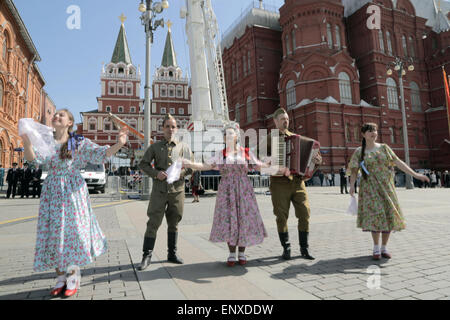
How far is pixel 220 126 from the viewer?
48.2 ft

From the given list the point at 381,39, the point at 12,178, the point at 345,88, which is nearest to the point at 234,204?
the point at 12,178

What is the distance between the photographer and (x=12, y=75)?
2566 centimetres

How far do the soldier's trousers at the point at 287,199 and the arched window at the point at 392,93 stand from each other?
35783 millimetres

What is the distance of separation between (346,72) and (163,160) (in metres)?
33.4

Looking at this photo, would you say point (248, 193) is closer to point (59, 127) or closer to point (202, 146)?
point (59, 127)

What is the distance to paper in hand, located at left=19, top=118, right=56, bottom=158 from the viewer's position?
9.18 ft

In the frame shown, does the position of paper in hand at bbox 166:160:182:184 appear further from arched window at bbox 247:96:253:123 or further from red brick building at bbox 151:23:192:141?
red brick building at bbox 151:23:192:141

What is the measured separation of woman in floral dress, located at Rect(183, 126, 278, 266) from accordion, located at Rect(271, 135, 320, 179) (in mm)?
320

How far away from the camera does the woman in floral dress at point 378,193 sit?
3840 millimetres

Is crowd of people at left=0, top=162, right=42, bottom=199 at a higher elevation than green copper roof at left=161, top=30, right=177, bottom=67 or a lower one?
lower

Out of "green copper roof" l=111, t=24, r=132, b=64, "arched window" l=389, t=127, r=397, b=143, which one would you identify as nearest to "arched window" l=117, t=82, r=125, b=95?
"green copper roof" l=111, t=24, r=132, b=64

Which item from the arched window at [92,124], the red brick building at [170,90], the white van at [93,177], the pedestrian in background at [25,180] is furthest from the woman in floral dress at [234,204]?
the arched window at [92,124]

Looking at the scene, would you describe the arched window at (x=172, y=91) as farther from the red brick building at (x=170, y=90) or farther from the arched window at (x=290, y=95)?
the arched window at (x=290, y=95)

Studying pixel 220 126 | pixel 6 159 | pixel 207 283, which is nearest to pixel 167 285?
pixel 207 283
